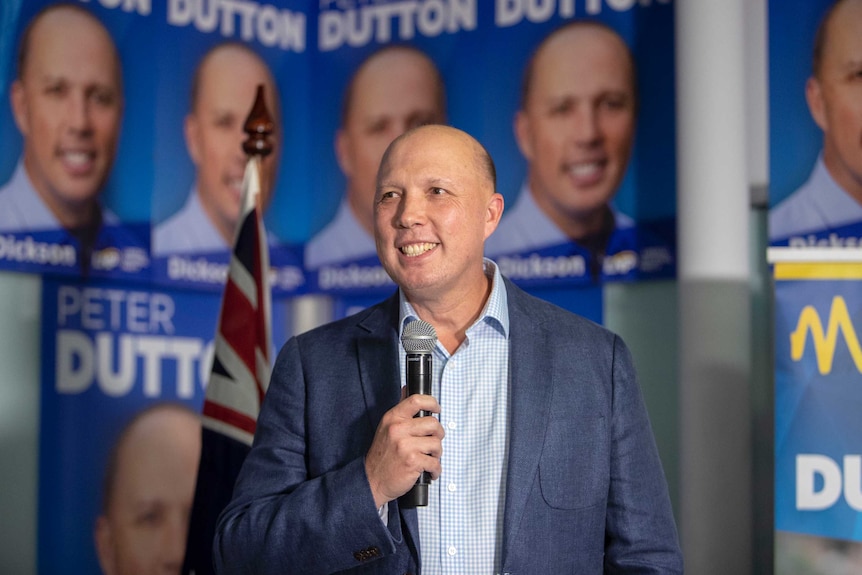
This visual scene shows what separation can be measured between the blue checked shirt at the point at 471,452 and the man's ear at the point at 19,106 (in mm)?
2927

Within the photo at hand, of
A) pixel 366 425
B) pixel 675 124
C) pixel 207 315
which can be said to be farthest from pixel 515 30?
pixel 366 425

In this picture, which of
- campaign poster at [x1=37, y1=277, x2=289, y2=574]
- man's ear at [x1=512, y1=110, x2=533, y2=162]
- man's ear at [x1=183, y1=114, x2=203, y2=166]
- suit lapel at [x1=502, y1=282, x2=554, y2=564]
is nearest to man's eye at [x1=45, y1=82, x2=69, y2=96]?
man's ear at [x1=183, y1=114, x2=203, y2=166]

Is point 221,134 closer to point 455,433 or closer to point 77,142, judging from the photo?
point 77,142

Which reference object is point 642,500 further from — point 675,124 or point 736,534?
point 675,124

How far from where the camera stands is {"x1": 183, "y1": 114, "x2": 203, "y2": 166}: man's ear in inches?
201

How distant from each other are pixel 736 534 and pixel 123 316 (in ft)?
9.65

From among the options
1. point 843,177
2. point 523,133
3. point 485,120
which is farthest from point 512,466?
point 485,120

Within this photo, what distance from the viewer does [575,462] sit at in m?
1.92

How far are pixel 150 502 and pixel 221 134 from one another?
1.92m

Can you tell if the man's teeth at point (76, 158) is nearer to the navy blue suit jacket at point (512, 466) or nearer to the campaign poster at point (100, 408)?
the campaign poster at point (100, 408)

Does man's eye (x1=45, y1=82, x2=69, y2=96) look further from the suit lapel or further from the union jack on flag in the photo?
the suit lapel

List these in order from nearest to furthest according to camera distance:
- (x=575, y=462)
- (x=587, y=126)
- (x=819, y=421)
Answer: (x=575, y=462), (x=819, y=421), (x=587, y=126)

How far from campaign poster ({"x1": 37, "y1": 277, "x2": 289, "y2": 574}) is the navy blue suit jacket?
2.70 metres

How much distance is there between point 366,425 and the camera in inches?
76.9
